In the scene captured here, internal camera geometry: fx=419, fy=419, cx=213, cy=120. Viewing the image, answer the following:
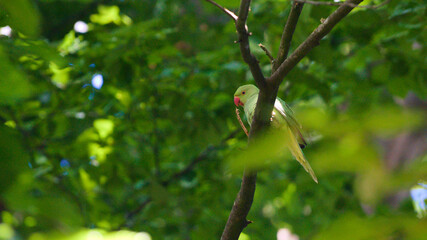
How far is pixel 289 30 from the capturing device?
1.80 meters

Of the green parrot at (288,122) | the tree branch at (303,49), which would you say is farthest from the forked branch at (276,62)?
the green parrot at (288,122)

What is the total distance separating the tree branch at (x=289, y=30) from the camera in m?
1.75

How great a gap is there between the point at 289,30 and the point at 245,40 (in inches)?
15.0

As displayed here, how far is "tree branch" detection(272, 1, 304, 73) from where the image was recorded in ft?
5.74

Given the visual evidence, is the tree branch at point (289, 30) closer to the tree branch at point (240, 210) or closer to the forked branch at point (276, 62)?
the forked branch at point (276, 62)

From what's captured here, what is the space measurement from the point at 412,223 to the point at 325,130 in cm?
20

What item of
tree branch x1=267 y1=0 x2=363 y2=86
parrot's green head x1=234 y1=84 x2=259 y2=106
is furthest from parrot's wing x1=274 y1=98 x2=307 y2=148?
tree branch x1=267 y1=0 x2=363 y2=86

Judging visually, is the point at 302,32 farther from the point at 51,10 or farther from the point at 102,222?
the point at 51,10

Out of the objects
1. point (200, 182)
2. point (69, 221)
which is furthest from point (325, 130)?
point (200, 182)

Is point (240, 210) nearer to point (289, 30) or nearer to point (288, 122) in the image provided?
point (288, 122)

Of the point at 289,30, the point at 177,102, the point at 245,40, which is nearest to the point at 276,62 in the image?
the point at 289,30

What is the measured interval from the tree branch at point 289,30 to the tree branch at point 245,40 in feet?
0.82

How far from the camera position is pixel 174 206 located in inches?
179

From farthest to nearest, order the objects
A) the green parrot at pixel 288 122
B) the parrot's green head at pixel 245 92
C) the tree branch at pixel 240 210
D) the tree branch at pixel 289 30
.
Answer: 1. the parrot's green head at pixel 245 92
2. the green parrot at pixel 288 122
3. the tree branch at pixel 240 210
4. the tree branch at pixel 289 30
